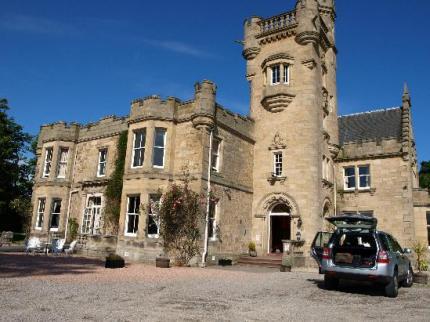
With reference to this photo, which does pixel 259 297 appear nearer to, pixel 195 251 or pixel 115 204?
pixel 195 251

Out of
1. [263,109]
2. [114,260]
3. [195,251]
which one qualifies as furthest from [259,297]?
[263,109]

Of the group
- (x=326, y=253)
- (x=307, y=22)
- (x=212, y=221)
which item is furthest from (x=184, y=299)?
(x=307, y=22)

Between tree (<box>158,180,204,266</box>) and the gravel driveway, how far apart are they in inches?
213

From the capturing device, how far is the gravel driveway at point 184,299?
7.59m

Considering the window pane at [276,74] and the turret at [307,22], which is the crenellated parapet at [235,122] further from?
the turret at [307,22]

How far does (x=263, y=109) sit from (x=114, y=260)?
13.6m

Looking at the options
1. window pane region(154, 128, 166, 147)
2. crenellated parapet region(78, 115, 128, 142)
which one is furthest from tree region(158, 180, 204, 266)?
crenellated parapet region(78, 115, 128, 142)

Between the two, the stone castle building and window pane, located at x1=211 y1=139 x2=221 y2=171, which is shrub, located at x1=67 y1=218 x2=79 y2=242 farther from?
window pane, located at x1=211 y1=139 x2=221 y2=171

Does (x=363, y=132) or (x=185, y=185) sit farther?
(x=363, y=132)

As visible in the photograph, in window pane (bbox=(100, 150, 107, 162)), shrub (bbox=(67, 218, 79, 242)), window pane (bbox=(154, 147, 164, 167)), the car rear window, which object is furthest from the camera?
window pane (bbox=(100, 150, 107, 162))

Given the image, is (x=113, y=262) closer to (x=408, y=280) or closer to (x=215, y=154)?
(x=215, y=154)

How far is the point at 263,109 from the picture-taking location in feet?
82.2

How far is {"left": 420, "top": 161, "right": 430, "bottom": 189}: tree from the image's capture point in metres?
45.5

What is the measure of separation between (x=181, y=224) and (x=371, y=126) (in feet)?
55.6
